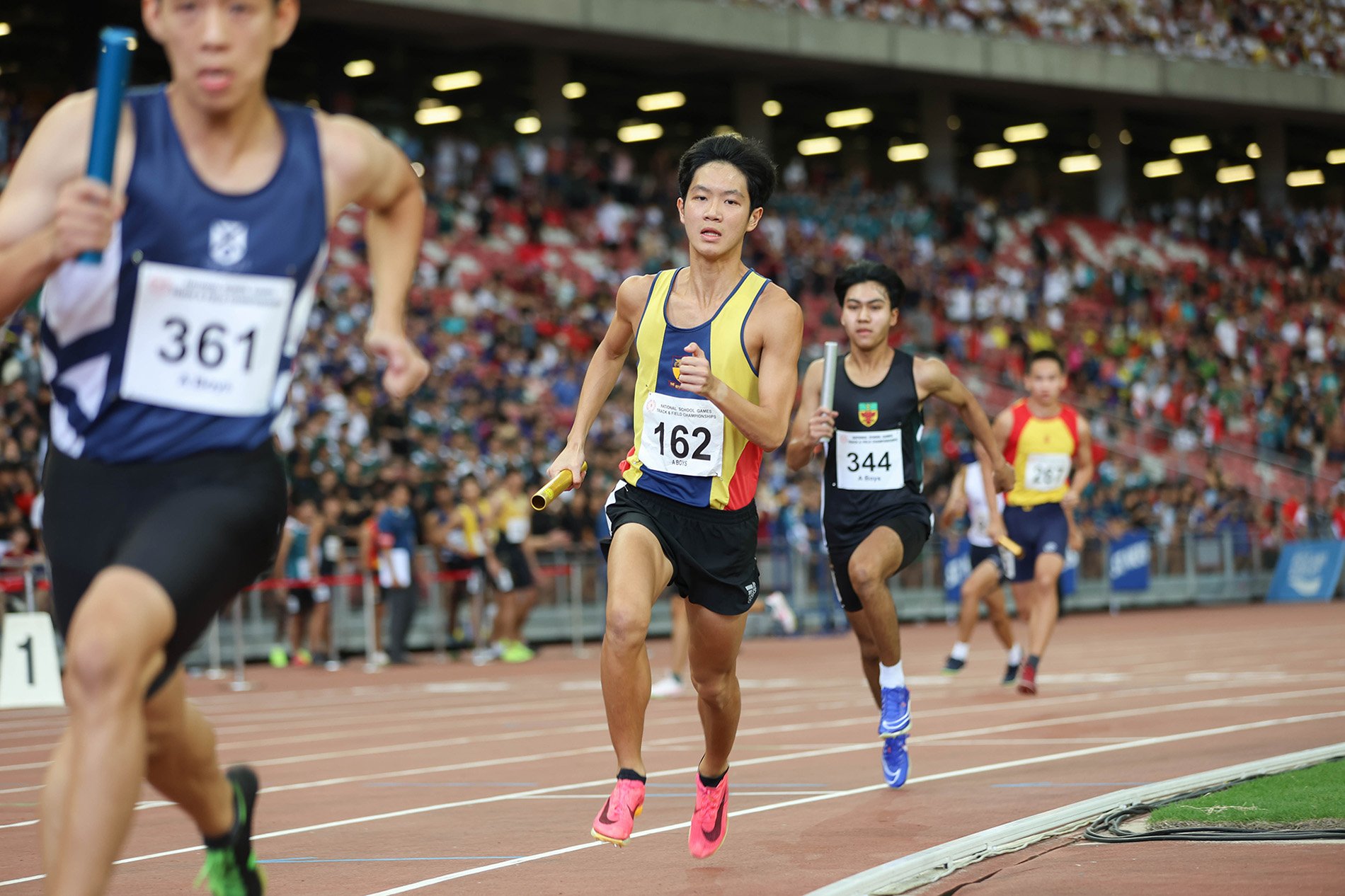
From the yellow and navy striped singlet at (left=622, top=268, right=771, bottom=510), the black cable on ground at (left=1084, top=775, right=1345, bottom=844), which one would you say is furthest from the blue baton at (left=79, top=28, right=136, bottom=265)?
the black cable on ground at (left=1084, top=775, right=1345, bottom=844)

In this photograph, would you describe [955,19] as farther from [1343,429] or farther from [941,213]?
[1343,429]

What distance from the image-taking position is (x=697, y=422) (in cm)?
634

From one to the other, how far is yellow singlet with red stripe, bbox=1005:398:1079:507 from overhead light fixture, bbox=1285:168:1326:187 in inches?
1585

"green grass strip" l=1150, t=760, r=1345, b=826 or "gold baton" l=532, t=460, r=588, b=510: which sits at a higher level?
"gold baton" l=532, t=460, r=588, b=510

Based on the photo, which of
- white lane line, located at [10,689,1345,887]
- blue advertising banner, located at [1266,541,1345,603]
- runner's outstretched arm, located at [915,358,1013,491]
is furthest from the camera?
blue advertising banner, located at [1266,541,1345,603]

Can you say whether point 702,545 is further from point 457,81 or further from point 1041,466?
point 457,81

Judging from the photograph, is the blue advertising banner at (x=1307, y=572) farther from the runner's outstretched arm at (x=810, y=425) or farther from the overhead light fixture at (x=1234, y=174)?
the runner's outstretched arm at (x=810, y=425)

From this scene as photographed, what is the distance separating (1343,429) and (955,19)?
1128 cm

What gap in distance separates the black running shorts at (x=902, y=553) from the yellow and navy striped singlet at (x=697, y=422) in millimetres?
2334

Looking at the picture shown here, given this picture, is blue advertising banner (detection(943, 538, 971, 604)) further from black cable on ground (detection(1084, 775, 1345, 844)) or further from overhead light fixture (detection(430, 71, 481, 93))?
black cable on ground (detection(1084, 775, 1345, 844))

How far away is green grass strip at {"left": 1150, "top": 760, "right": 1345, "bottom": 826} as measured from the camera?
6.19 m

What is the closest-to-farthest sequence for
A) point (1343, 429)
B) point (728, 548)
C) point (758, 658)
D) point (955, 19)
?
point (728, 548) < point (758, 658) < point (1343, 429) < point (955, 19)

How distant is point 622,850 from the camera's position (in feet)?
21.5

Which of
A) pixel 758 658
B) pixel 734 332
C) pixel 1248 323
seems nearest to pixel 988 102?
pixel 1248 323
